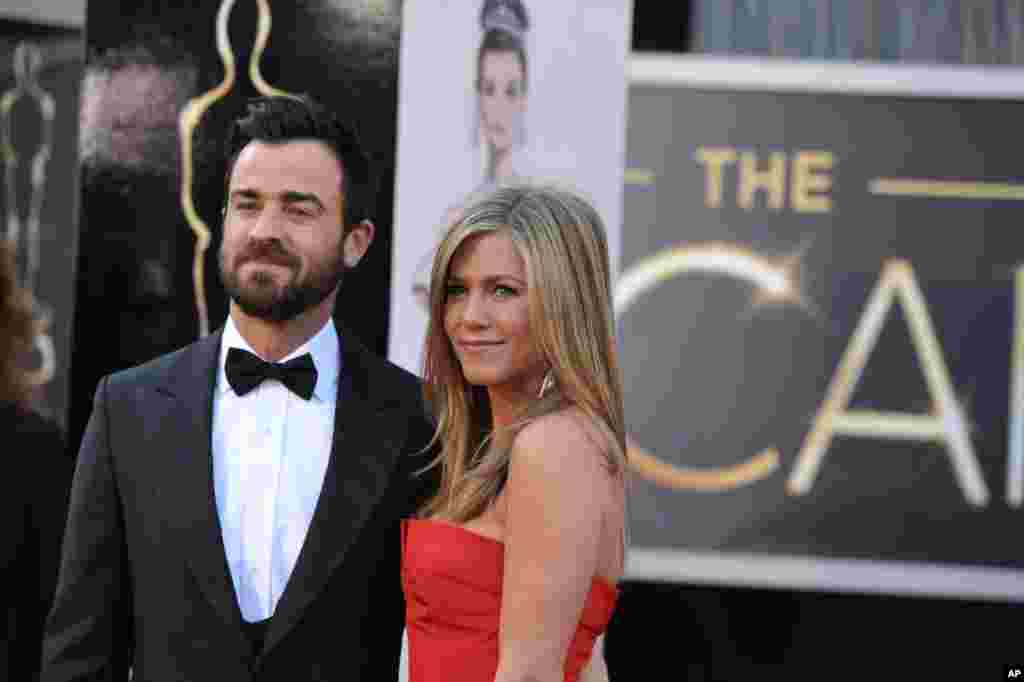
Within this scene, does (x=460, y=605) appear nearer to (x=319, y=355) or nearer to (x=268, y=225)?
(x=319, y=355)

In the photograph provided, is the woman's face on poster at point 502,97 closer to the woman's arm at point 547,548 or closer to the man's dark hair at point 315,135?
the man's dark hair at point 315,135

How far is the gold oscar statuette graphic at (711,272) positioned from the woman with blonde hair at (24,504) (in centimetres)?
184

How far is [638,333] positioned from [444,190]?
129cm

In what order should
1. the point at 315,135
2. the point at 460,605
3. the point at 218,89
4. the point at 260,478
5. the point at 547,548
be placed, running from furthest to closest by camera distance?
1. the point at 218,89
2. the point at 315,135
3. the point at 260,478
4. the point at 460,605
5. the point at 547,548

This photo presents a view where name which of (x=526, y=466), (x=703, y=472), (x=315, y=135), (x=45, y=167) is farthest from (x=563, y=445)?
(x=45, y=167)

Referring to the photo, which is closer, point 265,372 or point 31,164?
point 265,372

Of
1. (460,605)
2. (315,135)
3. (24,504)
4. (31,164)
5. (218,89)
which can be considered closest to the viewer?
(460,605)

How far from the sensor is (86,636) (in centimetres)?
265

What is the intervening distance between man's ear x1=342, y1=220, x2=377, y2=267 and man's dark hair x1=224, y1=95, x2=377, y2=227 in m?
0.01

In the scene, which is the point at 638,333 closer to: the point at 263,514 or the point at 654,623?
the point at 654,623

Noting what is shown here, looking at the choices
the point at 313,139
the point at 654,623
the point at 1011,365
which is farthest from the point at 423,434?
the point at 1011,365

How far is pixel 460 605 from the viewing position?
8.20 ft

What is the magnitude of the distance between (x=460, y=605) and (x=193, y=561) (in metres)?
0.49

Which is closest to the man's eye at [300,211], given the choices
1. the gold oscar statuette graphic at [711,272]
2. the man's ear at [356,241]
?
the man's ear at [356,241]
